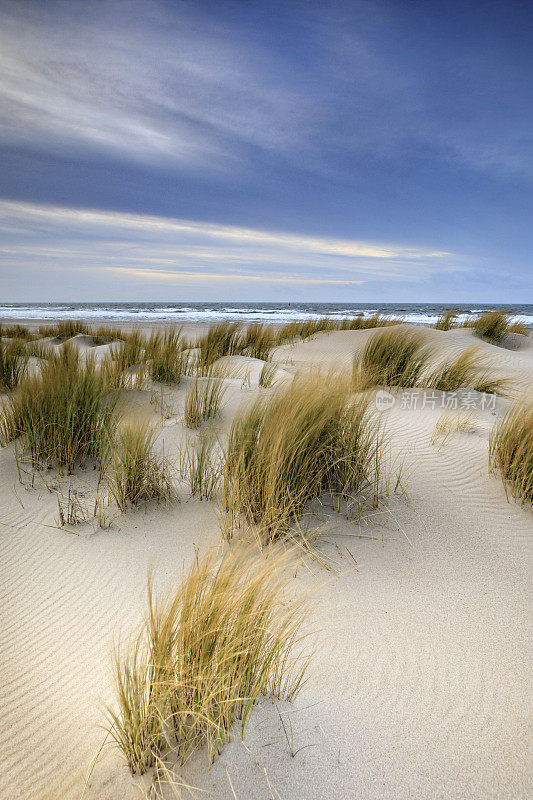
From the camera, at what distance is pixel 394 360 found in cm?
605

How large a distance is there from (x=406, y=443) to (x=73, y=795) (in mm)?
2985

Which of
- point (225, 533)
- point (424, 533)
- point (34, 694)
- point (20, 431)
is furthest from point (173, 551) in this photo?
Result: point (20, 431)

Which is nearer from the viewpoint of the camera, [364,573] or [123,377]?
[364,573]

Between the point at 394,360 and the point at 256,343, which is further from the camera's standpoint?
the point at 256,343

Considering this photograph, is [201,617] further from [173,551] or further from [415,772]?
[173,551]

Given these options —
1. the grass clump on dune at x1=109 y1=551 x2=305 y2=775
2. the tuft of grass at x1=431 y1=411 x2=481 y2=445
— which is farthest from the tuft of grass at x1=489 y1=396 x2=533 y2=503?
the grass clump on dune at x1=109 y1=551 x2=305 y2=775

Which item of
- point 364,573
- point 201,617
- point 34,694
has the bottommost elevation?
point 34,694

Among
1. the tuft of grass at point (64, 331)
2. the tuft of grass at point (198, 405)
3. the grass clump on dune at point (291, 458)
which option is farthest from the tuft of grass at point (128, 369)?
the tuft of grass at point (64, 331)

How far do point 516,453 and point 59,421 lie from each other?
9.48 ft

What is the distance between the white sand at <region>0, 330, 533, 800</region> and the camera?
1189 mm

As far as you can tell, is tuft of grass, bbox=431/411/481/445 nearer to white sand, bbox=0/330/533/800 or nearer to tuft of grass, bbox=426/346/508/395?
white sand, bbox=0/330/533/800

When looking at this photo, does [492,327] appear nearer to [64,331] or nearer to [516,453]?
[516,453]

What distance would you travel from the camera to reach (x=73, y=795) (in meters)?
1.13

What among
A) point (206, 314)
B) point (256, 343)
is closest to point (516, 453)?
point (256, 343)
